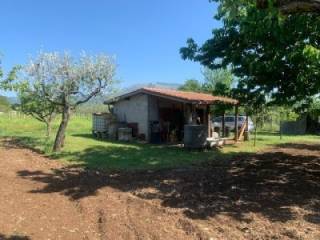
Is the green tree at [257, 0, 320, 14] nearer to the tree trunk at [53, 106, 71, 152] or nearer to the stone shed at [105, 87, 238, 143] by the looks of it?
the tree trunk at [53, 106, 71, 152]

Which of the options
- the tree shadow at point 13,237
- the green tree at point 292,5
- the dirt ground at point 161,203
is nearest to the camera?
the green tree at point 292,5

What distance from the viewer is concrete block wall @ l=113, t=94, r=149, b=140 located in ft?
76.6

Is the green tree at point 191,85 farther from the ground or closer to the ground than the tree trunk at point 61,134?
farther from the ground

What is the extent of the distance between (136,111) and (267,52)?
569 inches

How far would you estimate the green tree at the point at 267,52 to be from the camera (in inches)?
341

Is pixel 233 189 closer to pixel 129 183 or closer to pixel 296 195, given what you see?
pixel 296 195

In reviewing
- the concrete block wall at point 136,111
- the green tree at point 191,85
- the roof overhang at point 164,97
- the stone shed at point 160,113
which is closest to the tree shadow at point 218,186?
the roof overhang at point 164,97

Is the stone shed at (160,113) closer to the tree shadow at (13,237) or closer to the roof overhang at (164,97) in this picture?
the roof overhang at (164,97)

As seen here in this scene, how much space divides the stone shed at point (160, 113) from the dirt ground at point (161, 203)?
32.4ft

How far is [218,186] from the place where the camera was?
31.9 feet

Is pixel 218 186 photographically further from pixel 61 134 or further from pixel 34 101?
pixel 34 101

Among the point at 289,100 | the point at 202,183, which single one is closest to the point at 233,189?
the point at 202,183

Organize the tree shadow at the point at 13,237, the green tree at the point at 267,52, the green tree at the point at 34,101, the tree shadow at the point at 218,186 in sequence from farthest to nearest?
the green tree at the point at 34,101 < the green tree at the point at 267,52 < the tree shadow at the point at 218,186 < the tree shadow at the point at 13,237

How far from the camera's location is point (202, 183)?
10203mm
